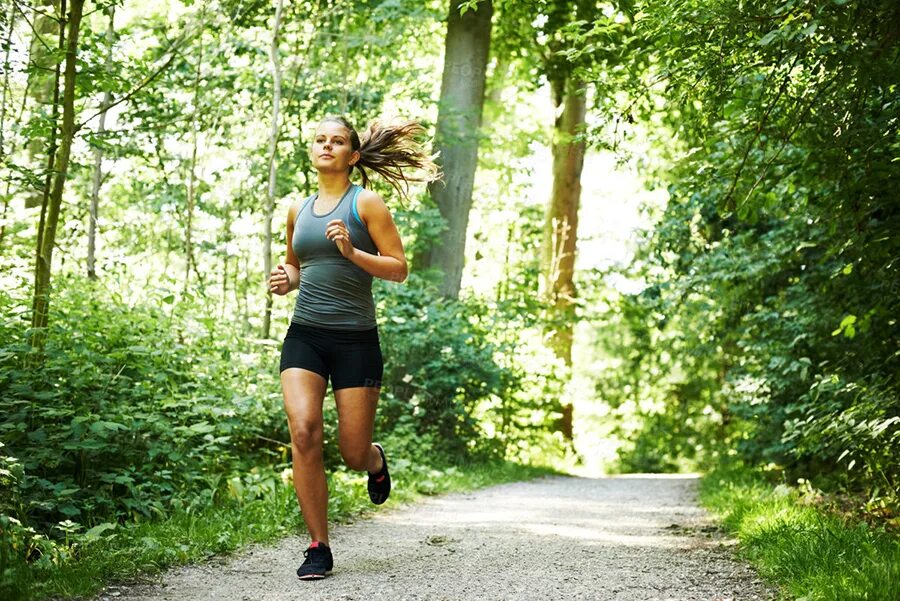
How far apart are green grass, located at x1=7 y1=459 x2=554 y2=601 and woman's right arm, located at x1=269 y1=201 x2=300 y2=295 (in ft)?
4.72

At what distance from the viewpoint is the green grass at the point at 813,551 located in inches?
137

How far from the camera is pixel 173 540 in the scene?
15.8 feet

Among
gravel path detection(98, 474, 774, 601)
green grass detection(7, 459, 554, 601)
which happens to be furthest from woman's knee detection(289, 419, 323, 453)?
green grass detection(7, 459, 554, 601)

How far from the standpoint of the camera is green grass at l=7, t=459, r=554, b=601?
371 centimetres

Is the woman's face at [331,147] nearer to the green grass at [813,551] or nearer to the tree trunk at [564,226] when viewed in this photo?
the green grass at [813,551]

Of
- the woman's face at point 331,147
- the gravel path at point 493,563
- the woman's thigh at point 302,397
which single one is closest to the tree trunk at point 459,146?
the gravel path at point 493,563

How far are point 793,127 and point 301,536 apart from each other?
397cm

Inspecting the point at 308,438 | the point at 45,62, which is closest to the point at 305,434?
the point at 308,438

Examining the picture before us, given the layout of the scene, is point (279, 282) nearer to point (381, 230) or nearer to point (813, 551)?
point (381, 230)

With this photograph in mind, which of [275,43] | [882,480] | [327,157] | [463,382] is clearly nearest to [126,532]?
[327,157]

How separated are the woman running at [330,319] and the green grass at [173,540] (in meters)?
0.77

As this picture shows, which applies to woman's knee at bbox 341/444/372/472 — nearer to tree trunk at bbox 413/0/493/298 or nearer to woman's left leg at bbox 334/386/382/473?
woman's left leg at bbox 334/386/382/473

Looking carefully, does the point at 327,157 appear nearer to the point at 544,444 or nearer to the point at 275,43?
the point at 275,43

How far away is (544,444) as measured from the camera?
55.7ft
